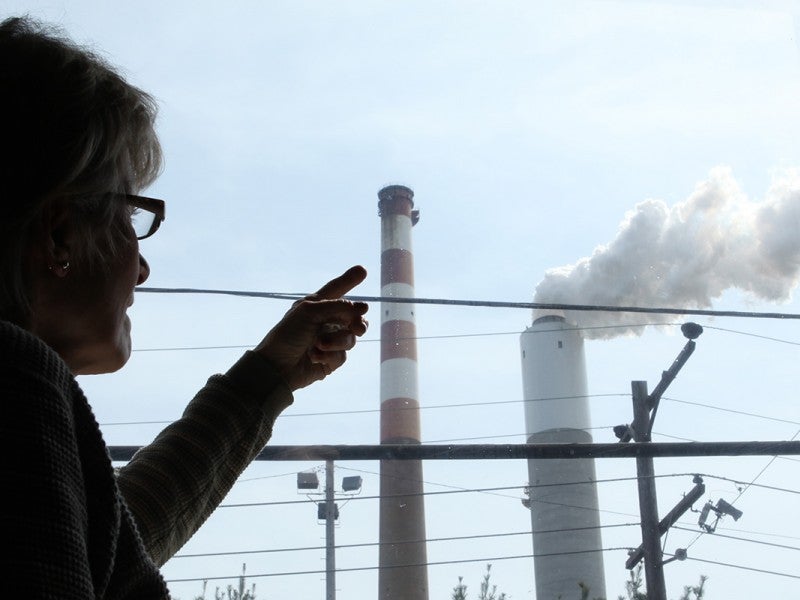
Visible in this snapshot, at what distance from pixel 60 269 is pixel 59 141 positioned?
7 cm

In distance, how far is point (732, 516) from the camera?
5793mm

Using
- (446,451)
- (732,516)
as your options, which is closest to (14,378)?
(446,451)

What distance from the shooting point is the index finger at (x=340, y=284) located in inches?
33.8

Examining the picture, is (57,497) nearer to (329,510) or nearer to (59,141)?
(59,141)

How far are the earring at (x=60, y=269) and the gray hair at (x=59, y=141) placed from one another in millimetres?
12

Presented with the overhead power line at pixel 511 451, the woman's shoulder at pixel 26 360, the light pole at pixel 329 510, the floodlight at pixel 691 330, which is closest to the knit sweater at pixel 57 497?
the woman's shoulder at pixel 26 360

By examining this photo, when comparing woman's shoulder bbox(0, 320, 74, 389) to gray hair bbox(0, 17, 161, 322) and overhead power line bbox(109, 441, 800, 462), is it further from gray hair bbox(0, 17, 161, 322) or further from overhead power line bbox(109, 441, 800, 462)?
overhead power line bbox(109, 441, 800, 462)

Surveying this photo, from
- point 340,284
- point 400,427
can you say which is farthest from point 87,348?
point 400,427

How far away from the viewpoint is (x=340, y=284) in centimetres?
86

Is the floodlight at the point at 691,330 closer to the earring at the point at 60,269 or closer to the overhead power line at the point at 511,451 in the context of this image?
A: the overhead power line at the point at 511,451

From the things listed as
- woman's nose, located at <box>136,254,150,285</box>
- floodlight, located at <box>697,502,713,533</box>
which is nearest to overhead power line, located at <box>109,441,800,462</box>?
woman's nose, located at <box>136,254,150,285</box>

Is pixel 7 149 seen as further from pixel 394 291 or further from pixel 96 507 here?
pixel 394 291

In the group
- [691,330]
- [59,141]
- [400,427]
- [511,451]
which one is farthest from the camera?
[400,427]

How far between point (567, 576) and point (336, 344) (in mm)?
16230
